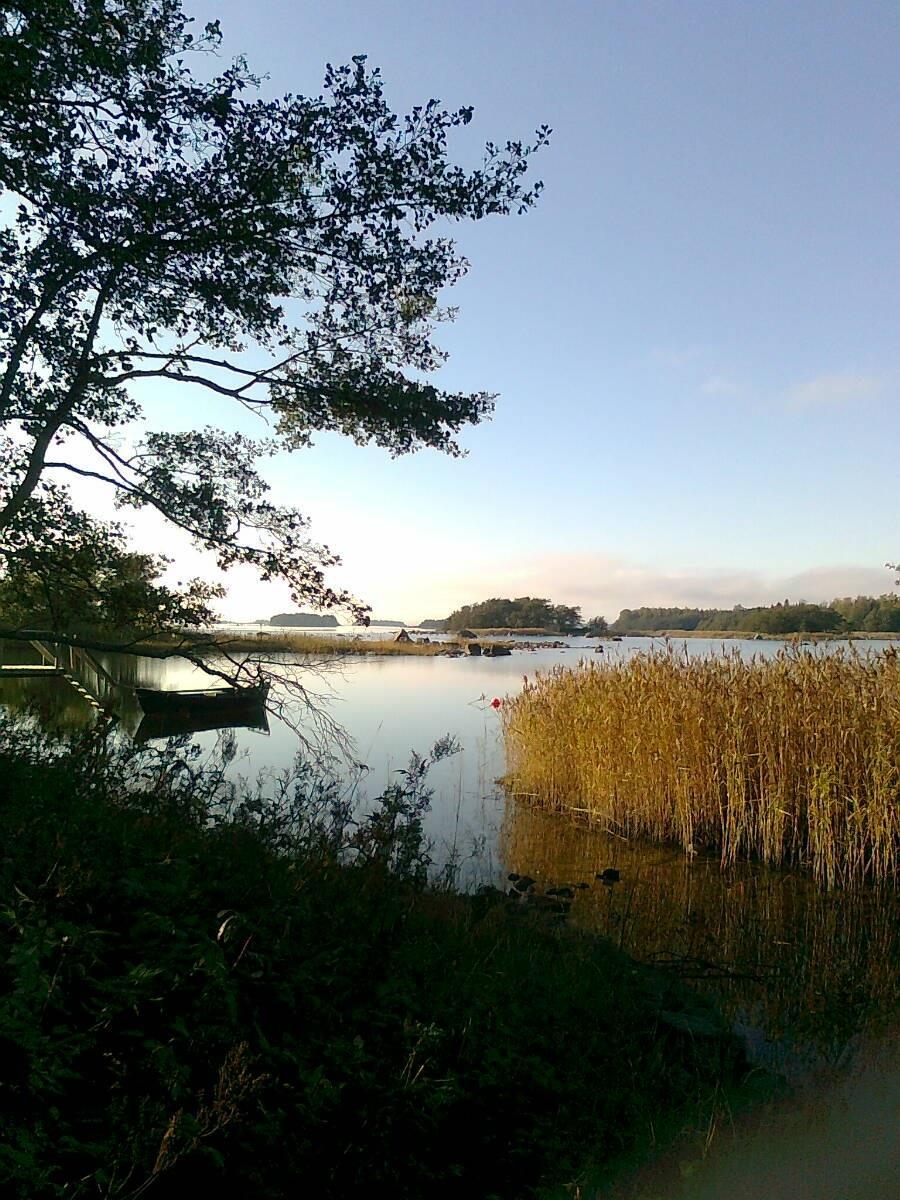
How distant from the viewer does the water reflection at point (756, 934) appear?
5.70 meters

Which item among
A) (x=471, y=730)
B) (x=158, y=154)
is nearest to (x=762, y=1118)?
(x=158, y=154)

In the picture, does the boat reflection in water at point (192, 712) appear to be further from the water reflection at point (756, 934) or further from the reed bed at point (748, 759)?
the water reflection at point (756, 934)

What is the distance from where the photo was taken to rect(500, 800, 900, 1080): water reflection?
570cm

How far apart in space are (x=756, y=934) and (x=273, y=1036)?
19.4 feet

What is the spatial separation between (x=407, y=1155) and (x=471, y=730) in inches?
816

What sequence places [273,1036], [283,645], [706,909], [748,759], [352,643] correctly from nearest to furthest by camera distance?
[273,1036] → [706,909] → [748,759] → [283,645] → [352,643]

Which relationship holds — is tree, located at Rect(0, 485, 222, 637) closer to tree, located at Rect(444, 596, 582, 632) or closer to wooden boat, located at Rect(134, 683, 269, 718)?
wooden boat, located at Rect(134, 683, 269, 718)

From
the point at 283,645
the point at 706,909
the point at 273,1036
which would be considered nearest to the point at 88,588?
the point at 273,1036

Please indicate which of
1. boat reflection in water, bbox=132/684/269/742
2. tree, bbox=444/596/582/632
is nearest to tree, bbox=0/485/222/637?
boat reflection in water, bbox=132/684/269/742

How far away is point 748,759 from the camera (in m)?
11.4

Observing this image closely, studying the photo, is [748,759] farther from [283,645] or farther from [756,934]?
[283,645]

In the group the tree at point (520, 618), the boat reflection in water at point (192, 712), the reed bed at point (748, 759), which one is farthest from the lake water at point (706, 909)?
the tree at point (520, 618)

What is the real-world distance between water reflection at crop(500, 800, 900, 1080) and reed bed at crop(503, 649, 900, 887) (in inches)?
22.7

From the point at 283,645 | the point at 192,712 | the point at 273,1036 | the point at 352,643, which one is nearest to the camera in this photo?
the point at 273,1036
